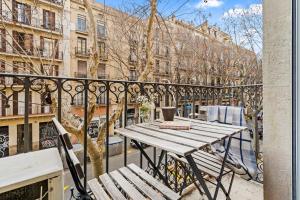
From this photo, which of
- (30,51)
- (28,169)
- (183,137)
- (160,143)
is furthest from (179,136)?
(30,51)

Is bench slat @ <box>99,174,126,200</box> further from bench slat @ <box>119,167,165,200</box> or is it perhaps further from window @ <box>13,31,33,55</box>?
window @ <box>13,31,33,55</box>

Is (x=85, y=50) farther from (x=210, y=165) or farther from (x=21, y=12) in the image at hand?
(x=210, y=165)

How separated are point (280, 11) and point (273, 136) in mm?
591

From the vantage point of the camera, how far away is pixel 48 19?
502 centimetres

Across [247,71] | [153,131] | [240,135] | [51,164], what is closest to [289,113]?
[153,131]

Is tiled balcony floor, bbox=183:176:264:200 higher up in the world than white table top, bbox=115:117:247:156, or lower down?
lower down

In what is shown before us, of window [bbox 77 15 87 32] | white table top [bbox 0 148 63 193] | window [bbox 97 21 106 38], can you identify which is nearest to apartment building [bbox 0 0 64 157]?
window [bbox 97 21 106 38]

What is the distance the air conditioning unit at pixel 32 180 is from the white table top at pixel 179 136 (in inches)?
20.3

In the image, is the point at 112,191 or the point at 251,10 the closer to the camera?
the point at 112,191

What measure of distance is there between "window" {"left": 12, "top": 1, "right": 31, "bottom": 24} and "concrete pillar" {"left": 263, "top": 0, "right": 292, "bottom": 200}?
Answer: 4.90m

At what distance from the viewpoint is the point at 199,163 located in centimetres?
174

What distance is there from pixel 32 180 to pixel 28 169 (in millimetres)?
119

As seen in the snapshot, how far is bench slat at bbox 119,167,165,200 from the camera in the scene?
1.11m

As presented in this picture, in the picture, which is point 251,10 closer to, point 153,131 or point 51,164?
point 153,131
